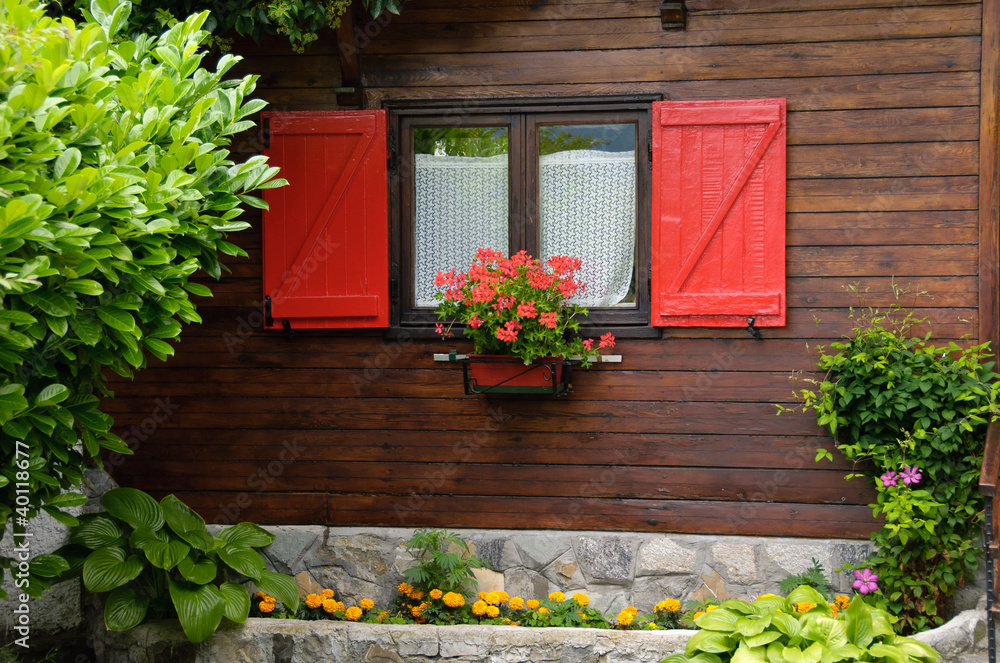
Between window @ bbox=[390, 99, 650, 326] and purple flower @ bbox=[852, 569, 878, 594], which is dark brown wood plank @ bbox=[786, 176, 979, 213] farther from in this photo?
purple flower @ bbox=[852, 569, 878, 594]

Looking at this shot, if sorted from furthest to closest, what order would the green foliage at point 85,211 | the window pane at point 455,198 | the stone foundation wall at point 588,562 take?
the window pane at point 455,198
the stone foundation wall at point 588,562
the green foliage at point 85,211

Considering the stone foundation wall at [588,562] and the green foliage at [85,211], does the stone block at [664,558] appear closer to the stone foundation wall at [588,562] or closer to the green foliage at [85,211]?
the stone foundation wall at [588,562]

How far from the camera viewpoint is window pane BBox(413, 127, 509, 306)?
381 cm

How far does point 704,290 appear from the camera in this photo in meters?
3.59

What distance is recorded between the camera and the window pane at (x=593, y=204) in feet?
12.3

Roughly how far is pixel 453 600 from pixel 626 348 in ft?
4.90

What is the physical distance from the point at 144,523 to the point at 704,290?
2865 millimetres

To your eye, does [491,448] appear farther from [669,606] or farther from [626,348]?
[669,606]

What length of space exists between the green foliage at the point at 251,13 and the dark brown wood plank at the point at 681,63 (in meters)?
0.40

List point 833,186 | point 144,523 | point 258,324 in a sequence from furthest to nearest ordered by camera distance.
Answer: point 258,324
point 833,186
point 144,523

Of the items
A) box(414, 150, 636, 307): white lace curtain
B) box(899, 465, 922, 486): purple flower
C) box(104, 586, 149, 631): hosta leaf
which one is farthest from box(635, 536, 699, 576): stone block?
box(104, 586, 149, 631): hosta leaf

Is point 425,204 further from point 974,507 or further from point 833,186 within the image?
point 974,507

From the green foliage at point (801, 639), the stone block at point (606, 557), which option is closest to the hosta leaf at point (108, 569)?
the stone block at point (606, 557)

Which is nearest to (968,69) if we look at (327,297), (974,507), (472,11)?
(974,507)
